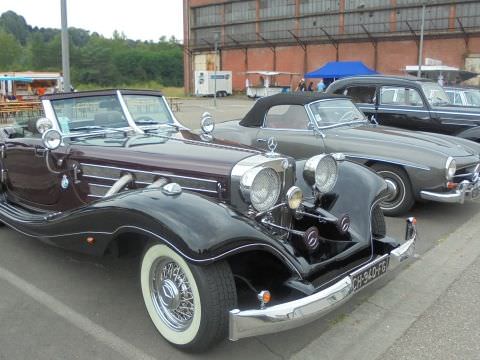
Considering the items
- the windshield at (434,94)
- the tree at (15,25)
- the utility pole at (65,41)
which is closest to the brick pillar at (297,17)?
the windshield at (434,94)

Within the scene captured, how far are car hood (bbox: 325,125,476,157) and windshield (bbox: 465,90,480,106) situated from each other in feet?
13.3

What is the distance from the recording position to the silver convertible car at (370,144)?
588 cm

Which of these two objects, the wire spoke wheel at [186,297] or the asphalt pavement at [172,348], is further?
the asphalt pavement at [172,348]

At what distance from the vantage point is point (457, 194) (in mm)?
5777

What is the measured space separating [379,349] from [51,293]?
255 centimetres

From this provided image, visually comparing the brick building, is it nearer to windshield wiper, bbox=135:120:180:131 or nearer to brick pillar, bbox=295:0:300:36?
brick pillar, bbox=295:0:300:36

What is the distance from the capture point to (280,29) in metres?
46.6

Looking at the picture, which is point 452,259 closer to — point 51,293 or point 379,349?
point 379,349

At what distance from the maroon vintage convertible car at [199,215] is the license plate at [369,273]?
0.04 ft

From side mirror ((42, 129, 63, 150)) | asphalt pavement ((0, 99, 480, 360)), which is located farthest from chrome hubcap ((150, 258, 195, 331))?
side mirror ((42, 129, 63, 150))

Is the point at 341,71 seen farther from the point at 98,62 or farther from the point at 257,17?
the point at 98,62

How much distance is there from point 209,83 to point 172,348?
145 feet

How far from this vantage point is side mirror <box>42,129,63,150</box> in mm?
4094

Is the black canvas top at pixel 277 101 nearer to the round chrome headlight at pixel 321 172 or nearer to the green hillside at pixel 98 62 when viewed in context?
the round chrome headlight at pixel 321 172
